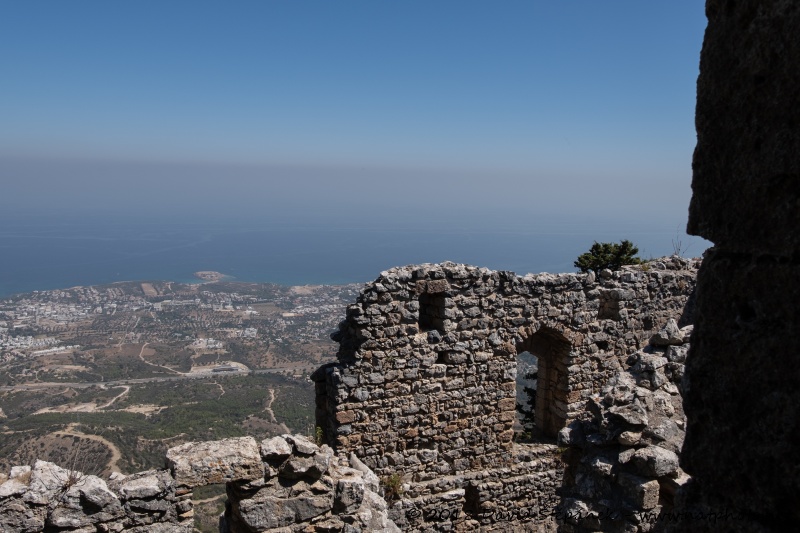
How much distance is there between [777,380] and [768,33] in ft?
3.33

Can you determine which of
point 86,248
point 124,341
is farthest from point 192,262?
point 124,341

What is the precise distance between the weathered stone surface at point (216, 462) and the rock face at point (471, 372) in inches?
79.7

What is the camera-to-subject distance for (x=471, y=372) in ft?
27.1

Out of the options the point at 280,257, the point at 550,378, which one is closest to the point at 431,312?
the point at 550,378

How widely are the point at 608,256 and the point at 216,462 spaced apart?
1032cm

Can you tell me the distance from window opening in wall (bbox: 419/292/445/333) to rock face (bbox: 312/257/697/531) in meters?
0.02

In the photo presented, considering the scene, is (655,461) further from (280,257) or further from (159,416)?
(280,257)

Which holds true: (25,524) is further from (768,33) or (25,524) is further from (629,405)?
(768,33)

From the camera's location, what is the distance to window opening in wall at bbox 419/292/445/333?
26.3 ft

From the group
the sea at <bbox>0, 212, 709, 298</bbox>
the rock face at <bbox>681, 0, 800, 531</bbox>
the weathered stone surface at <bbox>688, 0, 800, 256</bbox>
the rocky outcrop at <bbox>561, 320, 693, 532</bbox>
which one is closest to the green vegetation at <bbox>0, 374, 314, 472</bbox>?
the rocky outcrop at <bbox>561, 320, 693, 532</bbox>

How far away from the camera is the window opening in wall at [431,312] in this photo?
803cm

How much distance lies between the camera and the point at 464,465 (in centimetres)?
848

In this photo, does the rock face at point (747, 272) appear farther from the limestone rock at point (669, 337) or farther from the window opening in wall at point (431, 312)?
the window opening in wall at point (431, 312)

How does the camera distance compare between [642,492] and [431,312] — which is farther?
[431,312]
